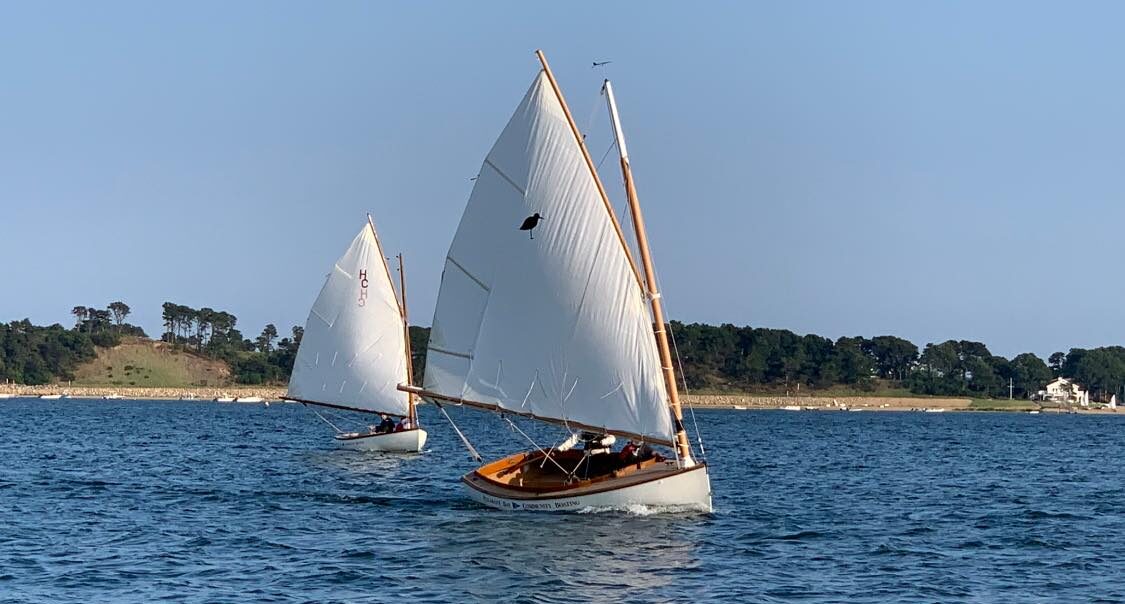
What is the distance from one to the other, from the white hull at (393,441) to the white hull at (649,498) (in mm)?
31248

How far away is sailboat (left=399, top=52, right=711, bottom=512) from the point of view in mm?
37625

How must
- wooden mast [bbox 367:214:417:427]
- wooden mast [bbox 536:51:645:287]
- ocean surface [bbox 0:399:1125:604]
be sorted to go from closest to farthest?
ocean surface [bbox 0:399:1125:604] < wooden mast [bbox 536:51:645:287] < wooden mast [bbox 367:214:417:427]

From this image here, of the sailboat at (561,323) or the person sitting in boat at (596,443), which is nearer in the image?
the sailboat at (561,323)

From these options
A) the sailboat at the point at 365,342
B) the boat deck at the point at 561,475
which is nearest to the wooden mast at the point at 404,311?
the sailboat at the point at 365,342

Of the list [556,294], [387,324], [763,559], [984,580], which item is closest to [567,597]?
[763,559]

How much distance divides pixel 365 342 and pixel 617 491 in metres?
33.9

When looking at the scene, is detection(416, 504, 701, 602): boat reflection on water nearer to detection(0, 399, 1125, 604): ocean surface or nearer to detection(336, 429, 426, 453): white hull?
detection(0, 399, 1125, 604): ocean surface

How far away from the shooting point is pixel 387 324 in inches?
2751

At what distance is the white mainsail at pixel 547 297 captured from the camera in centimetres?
3769

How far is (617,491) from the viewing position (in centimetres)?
3784

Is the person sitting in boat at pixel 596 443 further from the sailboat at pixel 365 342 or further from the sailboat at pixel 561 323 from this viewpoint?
the sailboat at pixel 365 342

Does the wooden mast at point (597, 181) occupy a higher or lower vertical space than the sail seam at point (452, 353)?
higher

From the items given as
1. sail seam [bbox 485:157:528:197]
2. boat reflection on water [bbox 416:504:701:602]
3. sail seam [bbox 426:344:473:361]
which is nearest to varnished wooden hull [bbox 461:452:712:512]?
boat reflection on water [bbox 416:504:701:602]

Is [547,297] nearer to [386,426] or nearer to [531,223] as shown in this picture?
[531,223]
